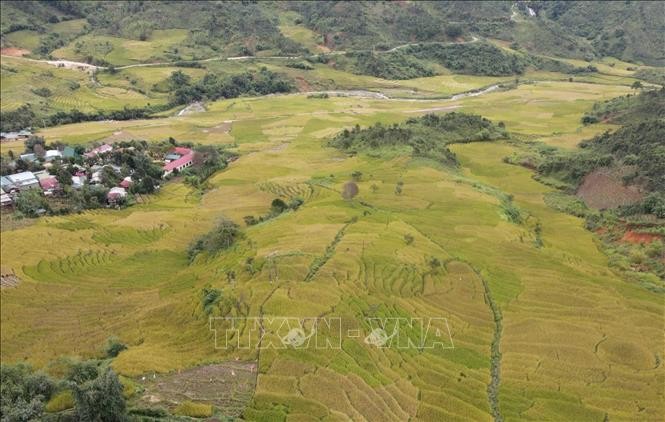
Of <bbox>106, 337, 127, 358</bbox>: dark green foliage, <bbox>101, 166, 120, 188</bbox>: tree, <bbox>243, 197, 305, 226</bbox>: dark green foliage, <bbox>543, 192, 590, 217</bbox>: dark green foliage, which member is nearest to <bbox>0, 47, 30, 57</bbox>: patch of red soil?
<bbox>101, 166, 120, 188</bbox>: tree

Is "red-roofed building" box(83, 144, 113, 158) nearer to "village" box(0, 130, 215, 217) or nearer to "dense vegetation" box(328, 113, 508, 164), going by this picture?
"village" box(0, 130, 215, 217)

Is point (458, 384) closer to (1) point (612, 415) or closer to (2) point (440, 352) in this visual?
(2) point (440, 352)

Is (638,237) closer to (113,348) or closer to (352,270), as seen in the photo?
(352,270)

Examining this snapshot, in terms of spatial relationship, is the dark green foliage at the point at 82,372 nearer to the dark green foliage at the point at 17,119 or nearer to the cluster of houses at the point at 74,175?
the cluster of houses at the point at 74,175

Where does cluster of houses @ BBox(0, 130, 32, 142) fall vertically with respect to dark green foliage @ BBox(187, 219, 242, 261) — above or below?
below

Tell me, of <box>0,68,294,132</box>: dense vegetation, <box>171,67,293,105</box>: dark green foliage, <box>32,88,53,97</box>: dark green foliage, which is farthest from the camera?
<box>171,67,293,105</box>: dark green foliage

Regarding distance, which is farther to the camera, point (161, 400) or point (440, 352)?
point (440, 352)

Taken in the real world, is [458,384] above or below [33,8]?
below

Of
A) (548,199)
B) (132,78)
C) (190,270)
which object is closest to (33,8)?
(132,78)
